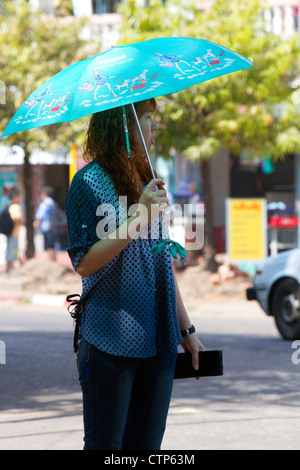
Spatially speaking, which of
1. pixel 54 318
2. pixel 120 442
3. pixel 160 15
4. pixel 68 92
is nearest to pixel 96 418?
pixel 120 442

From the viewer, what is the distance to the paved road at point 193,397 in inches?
221

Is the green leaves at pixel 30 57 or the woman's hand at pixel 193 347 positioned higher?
the green leaves at pixel 30 57

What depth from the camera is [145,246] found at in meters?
3.13

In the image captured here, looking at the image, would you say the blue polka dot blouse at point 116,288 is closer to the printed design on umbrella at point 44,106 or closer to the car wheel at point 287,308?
the printed design on umbrella at point 44,106

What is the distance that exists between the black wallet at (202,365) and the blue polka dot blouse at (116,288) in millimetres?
215

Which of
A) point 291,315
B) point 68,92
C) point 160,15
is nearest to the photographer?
point 68,92

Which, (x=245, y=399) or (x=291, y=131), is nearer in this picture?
(x=245, y=399)

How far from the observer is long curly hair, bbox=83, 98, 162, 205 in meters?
3.18

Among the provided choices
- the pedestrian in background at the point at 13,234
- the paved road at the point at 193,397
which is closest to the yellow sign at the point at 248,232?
the pedestrian in background at the point at 13,234

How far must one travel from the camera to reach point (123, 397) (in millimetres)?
3035

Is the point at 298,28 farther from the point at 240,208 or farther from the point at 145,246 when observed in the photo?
the point at 145,246

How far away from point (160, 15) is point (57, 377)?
10.4 meters

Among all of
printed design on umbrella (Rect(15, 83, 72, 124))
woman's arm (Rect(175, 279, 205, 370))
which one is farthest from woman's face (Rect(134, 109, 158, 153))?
woman's arm (Rect(175, 279, 205, 370))

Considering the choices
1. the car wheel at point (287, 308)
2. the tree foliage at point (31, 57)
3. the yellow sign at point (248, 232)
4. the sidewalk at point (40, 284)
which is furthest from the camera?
the tree foliage at point (31, 57)
